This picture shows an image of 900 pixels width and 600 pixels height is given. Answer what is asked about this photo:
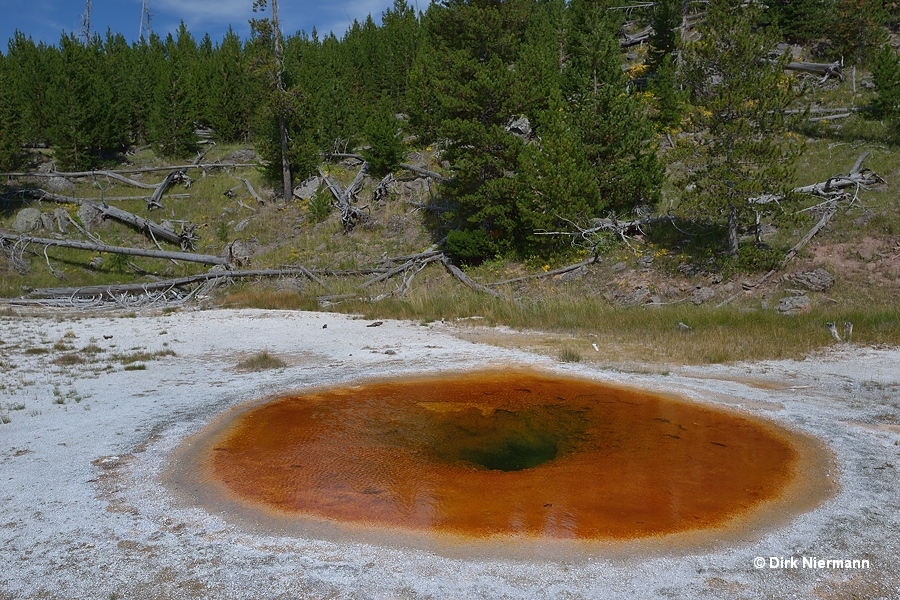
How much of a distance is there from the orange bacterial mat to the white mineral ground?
54 centimetres

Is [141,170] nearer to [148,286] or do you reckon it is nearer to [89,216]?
[89,216]

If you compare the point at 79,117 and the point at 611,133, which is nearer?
the point at 611,133

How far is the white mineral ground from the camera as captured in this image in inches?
190

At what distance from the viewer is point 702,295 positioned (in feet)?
61.5

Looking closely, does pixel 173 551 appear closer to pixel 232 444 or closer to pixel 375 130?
pixel 232 444

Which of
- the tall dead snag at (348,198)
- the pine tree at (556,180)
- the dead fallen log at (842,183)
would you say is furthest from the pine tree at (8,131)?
the dead fallen log at (842,183)

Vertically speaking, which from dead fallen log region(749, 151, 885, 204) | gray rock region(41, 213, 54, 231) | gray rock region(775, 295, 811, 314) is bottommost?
gray rock region(775, 295, 811, 314)

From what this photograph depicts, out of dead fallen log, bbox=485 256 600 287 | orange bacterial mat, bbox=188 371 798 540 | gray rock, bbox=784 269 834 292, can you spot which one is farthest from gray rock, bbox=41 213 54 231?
gray rock, bbox=784 269 834 292

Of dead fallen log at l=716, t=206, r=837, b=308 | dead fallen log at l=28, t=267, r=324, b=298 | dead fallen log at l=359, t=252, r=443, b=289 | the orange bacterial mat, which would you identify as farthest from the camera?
dead fallen log at l=359, t=252, r=443, b=289

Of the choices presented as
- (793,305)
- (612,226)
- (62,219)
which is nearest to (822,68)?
(612,226)

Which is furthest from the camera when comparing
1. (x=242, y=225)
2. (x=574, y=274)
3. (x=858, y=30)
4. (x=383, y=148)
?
(x=858, y=30)

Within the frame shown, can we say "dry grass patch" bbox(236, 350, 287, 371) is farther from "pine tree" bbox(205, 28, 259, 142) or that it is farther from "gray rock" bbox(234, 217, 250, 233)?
"pine tree" bbox(205, 28, 259, 142)

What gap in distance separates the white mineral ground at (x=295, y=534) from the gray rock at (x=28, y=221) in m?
25.7

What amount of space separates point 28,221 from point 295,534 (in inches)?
1424
